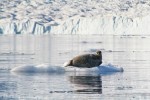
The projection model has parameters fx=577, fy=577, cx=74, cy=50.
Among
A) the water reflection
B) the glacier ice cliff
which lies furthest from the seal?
the glacier ice cliff

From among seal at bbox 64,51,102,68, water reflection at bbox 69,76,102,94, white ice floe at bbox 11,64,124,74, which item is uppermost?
seal at bbox 64,51,102,68

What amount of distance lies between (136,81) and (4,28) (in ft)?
548

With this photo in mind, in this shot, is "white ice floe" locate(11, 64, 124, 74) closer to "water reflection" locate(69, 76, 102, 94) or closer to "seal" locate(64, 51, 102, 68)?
"seal" locate(64, 51, 102, 68)

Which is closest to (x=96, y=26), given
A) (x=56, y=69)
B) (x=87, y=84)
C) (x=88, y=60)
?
(x=88, y=60)

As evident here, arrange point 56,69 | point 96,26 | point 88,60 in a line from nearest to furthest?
point 56,69 < point 88,60 < point 96,26

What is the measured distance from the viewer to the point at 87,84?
18531mm

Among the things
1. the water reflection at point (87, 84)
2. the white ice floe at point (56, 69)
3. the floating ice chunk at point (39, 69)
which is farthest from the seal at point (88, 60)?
the water reflection at point (87, 84)

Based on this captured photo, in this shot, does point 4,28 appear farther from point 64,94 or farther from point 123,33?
point 64,94

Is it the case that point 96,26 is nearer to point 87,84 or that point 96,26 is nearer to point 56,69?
point 56,69

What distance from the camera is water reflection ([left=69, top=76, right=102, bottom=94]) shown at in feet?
54.8

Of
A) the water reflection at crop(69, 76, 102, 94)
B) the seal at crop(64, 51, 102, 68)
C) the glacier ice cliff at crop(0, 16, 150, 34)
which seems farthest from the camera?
the glacier ice cliff at crop(0, 16, 150, 34)

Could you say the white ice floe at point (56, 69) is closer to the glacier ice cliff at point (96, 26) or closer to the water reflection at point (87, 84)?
the water reflection at point (87, 84)

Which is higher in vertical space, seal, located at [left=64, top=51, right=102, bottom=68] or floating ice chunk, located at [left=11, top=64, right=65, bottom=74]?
seal, located at [left=64, top=51, right=102, bottom=68]

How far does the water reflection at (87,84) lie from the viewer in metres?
16.7
